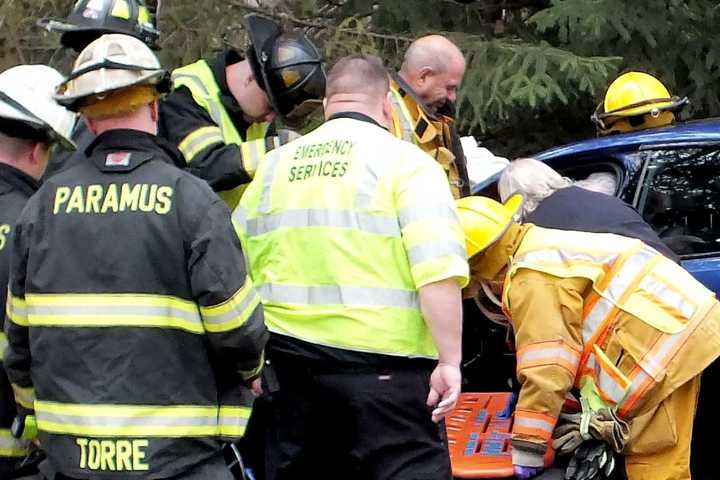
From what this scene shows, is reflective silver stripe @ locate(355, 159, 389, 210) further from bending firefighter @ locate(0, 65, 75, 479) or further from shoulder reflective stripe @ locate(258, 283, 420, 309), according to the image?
bending firefighter @ locate(0, 65, 75, 479)

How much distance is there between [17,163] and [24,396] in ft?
2.15

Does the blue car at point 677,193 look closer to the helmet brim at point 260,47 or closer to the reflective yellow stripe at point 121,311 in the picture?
the helmet brim at point 260,47

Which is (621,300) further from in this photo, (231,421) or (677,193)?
(231,421)

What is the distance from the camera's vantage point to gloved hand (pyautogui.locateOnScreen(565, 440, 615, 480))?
11.8 ft

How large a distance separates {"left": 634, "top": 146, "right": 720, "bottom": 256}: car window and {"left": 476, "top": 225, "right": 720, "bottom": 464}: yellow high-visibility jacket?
58cm

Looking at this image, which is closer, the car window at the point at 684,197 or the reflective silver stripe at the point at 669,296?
the reflective silver stripe at the point at 669,296

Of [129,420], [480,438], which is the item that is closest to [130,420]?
[129,420]

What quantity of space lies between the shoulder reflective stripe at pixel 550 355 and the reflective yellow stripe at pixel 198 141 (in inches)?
54.1

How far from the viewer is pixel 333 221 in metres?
3.23

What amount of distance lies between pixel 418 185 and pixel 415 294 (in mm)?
324

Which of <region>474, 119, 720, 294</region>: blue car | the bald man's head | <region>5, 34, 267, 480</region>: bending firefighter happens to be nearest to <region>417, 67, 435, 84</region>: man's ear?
the bald man's head

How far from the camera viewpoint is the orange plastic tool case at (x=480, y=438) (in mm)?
3826

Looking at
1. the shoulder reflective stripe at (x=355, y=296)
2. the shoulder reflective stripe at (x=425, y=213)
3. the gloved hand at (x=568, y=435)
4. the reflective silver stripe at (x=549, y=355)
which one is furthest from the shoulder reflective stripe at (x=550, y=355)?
the shoulder reflective stripe at (x=425, y=213)

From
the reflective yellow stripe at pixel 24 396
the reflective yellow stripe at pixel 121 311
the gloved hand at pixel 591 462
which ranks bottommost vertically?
the gloved hand at pixel 591 462
